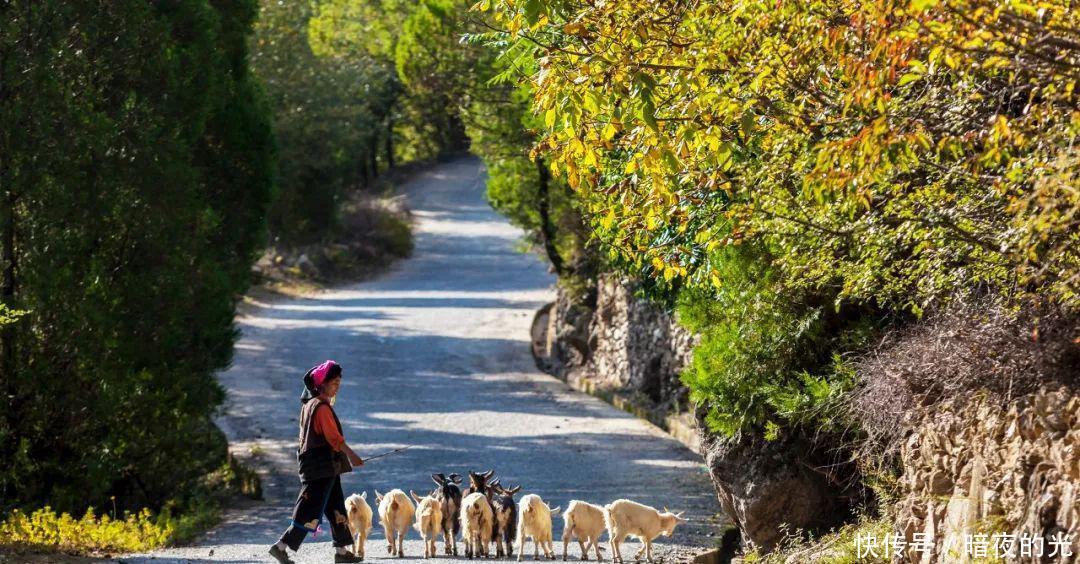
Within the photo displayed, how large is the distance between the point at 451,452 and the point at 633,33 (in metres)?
12.0

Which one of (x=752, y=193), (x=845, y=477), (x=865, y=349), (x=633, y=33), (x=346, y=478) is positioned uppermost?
(x=633, y=33)

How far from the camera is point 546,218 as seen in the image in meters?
26.8

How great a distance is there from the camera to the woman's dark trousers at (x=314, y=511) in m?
10.3

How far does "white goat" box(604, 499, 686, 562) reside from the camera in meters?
11.9

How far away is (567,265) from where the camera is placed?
27.6m

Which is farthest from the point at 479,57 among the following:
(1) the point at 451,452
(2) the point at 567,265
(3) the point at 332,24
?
(3) the point at 332,24

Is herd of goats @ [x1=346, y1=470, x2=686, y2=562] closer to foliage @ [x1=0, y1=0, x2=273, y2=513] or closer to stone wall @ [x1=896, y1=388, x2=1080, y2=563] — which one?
stone wall @ [x1=896, y1=388, x2=1080, y2=563]

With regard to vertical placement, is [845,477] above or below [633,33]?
below

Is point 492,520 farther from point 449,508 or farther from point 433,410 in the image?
point 433,410

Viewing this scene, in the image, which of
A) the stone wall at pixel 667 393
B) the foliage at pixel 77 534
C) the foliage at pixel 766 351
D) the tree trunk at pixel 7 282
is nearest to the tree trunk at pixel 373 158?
the stone wall at pixel 667 393

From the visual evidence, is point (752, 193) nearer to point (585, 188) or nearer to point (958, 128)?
point (958, 128)

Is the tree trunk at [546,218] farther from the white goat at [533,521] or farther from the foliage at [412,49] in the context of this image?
the white goat at [533,521]

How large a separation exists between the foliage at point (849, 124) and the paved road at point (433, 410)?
449cm

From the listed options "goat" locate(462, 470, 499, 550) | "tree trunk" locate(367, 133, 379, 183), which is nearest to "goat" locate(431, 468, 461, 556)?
"goat" locate(462, 470, 499, 550)
